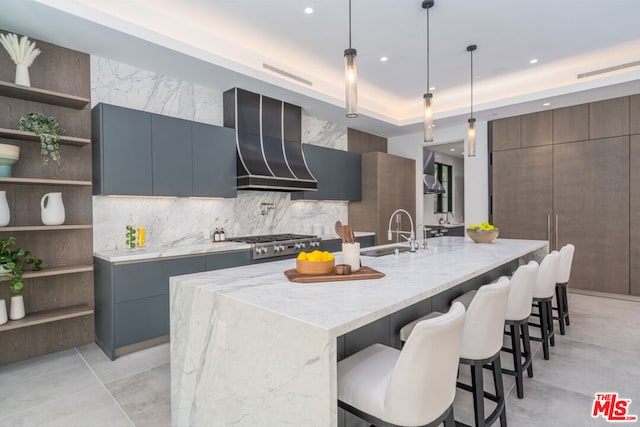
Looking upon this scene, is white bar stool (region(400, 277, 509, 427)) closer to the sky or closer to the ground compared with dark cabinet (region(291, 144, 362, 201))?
closer to the ground

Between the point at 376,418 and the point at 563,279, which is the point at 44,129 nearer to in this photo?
the point at 376,418

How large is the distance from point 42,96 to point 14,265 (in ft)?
4.56

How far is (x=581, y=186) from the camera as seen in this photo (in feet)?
16.1

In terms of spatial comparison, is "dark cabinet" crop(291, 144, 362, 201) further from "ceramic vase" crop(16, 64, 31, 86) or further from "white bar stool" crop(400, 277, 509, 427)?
"white bar stool" crop(400, 277, 509, 427)

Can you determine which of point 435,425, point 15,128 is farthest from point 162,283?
point 435,425

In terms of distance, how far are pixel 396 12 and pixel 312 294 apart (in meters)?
2.87

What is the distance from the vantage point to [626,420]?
1.99 m

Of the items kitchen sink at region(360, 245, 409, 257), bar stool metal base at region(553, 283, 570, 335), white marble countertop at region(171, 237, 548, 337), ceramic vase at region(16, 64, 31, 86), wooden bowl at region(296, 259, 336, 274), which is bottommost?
bar stool metal base at region(553, 283, 570, 335)

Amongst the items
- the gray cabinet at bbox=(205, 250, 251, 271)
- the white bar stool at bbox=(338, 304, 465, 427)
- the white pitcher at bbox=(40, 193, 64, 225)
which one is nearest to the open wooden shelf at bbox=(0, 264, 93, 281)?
the white pitcher at bbox=(40, 193, 64, 225)

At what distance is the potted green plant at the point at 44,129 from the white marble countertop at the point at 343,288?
191 cm

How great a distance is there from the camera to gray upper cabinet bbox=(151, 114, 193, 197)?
3.35 meters

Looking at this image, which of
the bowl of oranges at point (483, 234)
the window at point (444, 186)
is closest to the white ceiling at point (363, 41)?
the bowl of oranges at point (483, 234)

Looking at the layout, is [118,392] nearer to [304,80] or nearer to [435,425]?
[435,425]

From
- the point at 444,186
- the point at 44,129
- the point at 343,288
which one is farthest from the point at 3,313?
the point at 444,186
